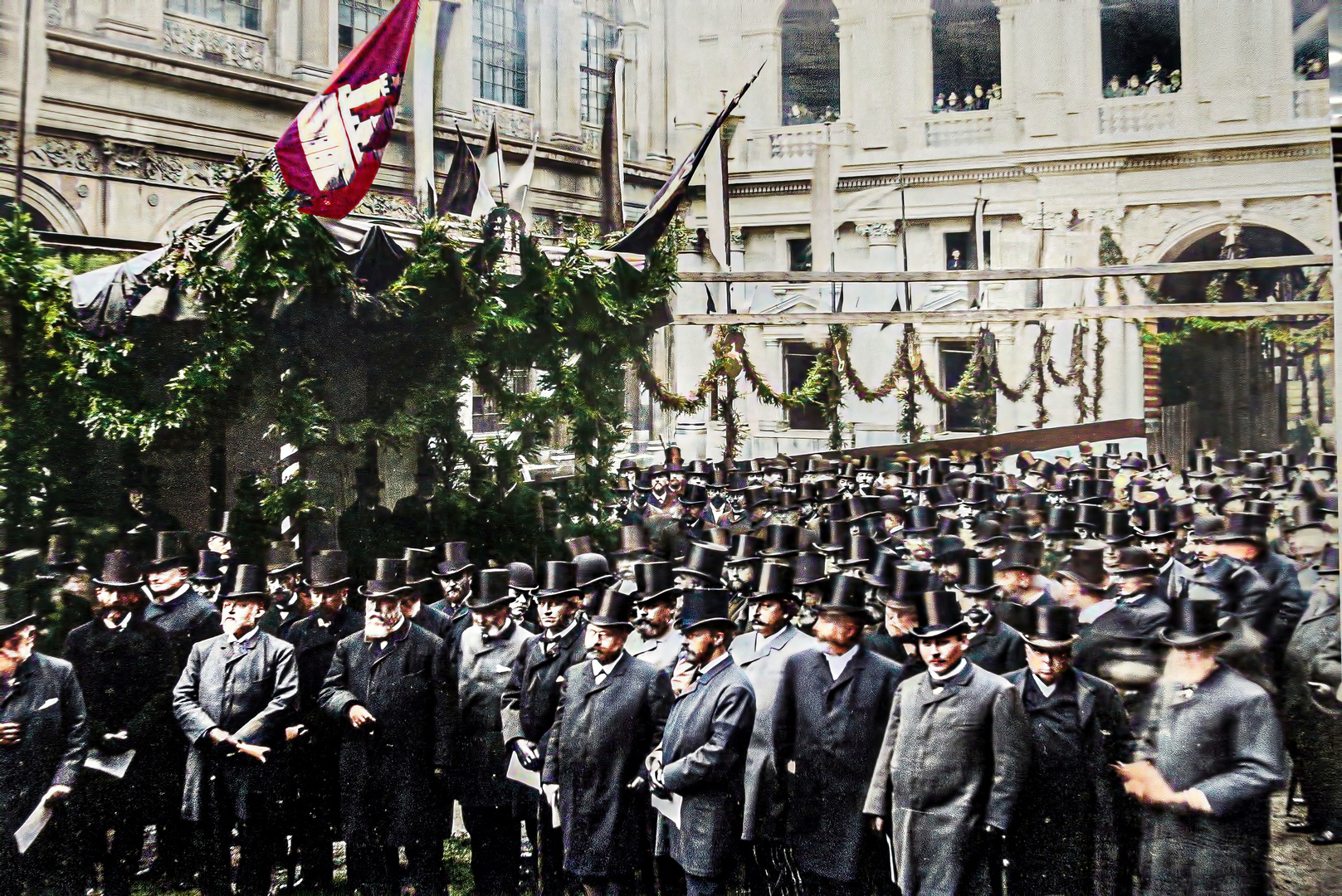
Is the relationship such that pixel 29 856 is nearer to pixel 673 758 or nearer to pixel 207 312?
pixel 207 312

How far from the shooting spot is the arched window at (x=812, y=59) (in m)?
5.82

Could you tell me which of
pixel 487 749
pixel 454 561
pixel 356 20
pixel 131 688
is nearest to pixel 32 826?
pixel 131 688

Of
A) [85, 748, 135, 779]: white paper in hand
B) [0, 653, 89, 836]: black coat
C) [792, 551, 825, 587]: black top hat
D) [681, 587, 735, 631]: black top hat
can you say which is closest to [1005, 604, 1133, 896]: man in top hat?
[792, 551, 825, 587]: black top hat

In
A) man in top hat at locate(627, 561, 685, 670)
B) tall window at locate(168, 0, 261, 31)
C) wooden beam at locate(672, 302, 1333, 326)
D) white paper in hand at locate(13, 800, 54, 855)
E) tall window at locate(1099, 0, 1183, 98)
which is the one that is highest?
tall window at locate(168, 0, 261, 31)

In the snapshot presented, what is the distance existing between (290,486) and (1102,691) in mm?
3615

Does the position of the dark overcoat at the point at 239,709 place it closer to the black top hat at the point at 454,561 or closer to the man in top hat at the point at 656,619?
the black top hat at the point at 454,561

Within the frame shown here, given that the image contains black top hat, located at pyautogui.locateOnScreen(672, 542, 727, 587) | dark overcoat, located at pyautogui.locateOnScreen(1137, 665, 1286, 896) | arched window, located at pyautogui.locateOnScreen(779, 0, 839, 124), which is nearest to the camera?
dark overcoat, located at pyautogui.locateOnScreen(1137, 665, 1286, 896)

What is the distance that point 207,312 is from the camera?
18.7 ft

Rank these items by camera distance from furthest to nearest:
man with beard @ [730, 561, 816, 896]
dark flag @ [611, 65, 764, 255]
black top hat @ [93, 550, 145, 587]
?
dark flag @ [611, 65, 764, 255]
black top hat @ [93, 550, 145, 587]
man with beard @ [730, 561, 816, 896]

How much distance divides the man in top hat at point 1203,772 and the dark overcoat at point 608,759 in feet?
5.88

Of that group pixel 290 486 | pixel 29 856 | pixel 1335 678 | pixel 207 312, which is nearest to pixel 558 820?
pixel 290 486

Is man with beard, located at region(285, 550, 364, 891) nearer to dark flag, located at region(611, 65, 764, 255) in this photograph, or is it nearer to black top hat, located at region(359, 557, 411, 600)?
black top hat, located at region(359, 557, 411, 600)

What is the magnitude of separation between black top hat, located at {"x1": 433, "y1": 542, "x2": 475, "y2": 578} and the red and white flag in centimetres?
162

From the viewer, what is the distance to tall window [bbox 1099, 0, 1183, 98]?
17.6 ft
